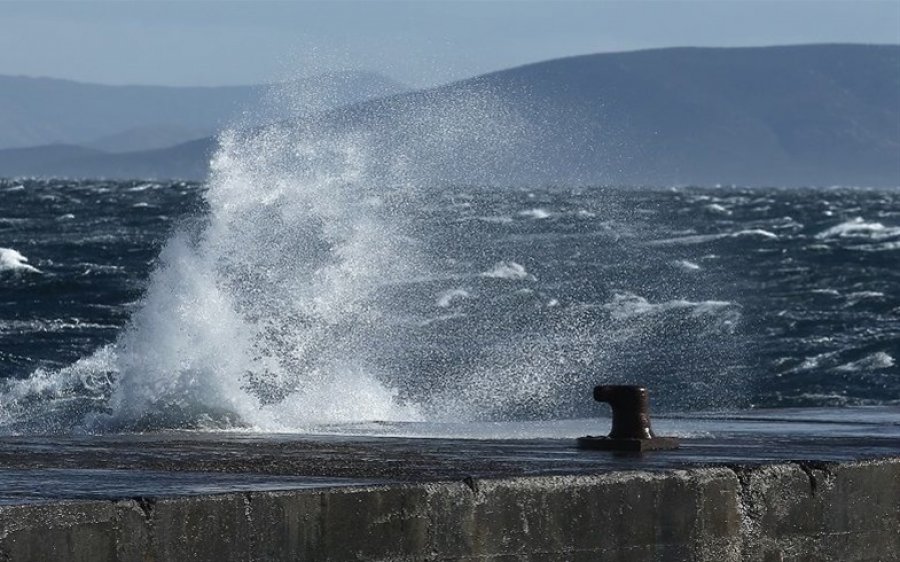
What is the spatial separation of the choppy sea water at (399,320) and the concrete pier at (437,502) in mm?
2839

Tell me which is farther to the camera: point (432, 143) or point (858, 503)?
point (432, 143)

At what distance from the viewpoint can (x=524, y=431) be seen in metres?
9.21

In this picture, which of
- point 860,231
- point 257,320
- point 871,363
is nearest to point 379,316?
point 871,363

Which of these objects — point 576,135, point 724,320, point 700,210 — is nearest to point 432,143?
point 700,210

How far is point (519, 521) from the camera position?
5.81 meters

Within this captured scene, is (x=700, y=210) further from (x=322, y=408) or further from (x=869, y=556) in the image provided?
(x=869, y=556)

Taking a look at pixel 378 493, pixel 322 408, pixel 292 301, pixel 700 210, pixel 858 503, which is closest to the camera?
pixel 378 493

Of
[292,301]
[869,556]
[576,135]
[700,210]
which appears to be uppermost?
[576,135]

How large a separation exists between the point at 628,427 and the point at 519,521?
6.88 feet

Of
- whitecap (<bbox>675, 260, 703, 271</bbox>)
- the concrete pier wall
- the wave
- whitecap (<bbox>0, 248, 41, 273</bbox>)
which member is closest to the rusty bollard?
the concrete pier wall

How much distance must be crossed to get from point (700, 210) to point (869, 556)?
5434 centimetres

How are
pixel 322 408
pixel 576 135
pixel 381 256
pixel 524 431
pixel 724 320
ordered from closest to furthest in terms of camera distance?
pixel 524 431
pixel 322 408
pixel 724 320
pixel 381 256
pixel 576 135

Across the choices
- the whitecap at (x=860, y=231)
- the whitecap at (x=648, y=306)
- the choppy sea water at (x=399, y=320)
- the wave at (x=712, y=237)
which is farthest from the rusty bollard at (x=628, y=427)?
the whitecap at (x=860, y=231)

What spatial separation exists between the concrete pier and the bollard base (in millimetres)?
134
